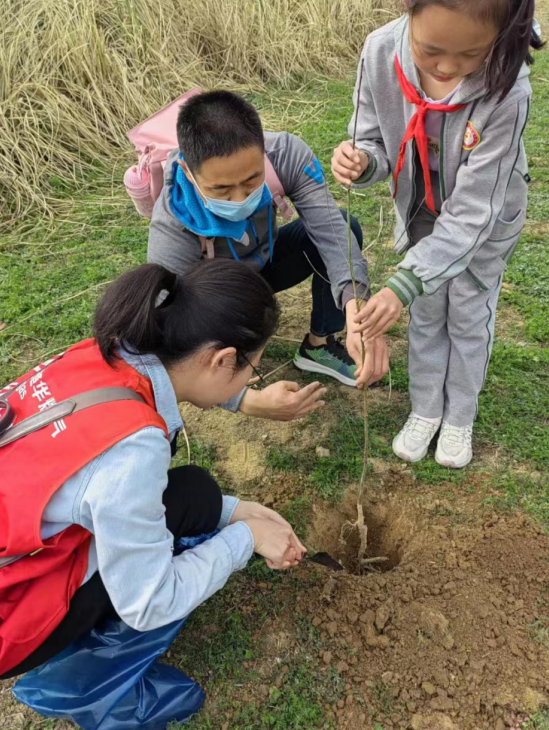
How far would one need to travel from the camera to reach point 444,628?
6.00ft

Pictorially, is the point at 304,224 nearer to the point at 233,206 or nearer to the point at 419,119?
the point at 233,206

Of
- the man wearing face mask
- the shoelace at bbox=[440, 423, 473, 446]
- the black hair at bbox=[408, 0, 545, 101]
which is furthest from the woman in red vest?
the shoelace at bbox=[440, 423, 473, 446]

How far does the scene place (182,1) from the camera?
6.00 meters

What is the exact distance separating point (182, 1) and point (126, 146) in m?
2.04

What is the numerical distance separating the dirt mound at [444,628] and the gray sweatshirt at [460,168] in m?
0.89

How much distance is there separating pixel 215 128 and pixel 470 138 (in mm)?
809

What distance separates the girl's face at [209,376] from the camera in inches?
59.6

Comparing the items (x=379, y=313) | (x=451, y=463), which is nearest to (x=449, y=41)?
(x=379, y=313)

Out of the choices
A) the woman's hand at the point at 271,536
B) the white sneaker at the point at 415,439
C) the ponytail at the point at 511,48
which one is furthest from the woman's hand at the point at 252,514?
the ponytail at the point at 511,48

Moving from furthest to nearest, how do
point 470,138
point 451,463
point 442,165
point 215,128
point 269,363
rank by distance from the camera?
point 269,363 < point 451,463 < point 215,128 < point 442,165 < point 470,138

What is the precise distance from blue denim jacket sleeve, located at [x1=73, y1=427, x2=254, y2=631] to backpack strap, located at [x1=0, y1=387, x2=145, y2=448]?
121 mm

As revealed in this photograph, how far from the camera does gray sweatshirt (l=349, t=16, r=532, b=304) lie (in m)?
1.70

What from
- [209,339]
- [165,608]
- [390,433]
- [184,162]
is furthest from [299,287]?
[165,608]

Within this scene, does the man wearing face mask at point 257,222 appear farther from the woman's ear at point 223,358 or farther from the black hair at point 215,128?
the woman's ear at point 223,358
